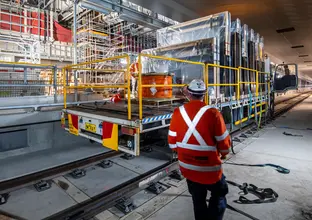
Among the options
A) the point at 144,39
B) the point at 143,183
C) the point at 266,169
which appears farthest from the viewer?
the point at 144,39

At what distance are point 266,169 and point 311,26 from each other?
41.4 ft

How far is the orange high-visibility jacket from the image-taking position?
2.03 m

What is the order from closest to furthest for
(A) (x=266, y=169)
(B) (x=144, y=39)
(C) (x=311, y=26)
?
(A) (x=266, y=169)
(C) (x=311, y=26)
(B) (x=144, y=39)

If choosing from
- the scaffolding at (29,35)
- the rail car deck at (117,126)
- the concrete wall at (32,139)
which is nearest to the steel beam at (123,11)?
the scaffolding at (29,35)

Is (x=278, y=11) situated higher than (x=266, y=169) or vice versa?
(x=278, y=11)

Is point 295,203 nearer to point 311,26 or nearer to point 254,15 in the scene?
point 254,15

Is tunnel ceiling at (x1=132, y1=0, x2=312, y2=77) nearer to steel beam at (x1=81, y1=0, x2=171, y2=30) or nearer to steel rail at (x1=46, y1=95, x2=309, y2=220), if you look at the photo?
steel beam at (x1=81, y1=0, x2=171, y2=30)

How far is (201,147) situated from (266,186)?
87.6 inches

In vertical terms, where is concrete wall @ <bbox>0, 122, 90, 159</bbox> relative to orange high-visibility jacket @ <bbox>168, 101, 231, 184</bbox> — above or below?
below

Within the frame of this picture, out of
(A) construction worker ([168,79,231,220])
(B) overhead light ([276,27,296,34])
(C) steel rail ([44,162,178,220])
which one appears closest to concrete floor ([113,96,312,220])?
(C) steel rail ([44,162,178,220])

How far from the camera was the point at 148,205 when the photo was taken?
2.91m

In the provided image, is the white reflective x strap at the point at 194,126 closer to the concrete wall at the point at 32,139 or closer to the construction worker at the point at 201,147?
the construction worker at the point at 201,147

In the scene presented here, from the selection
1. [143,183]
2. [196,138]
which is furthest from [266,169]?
[196,138]

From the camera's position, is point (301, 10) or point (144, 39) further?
point (144, 39)
